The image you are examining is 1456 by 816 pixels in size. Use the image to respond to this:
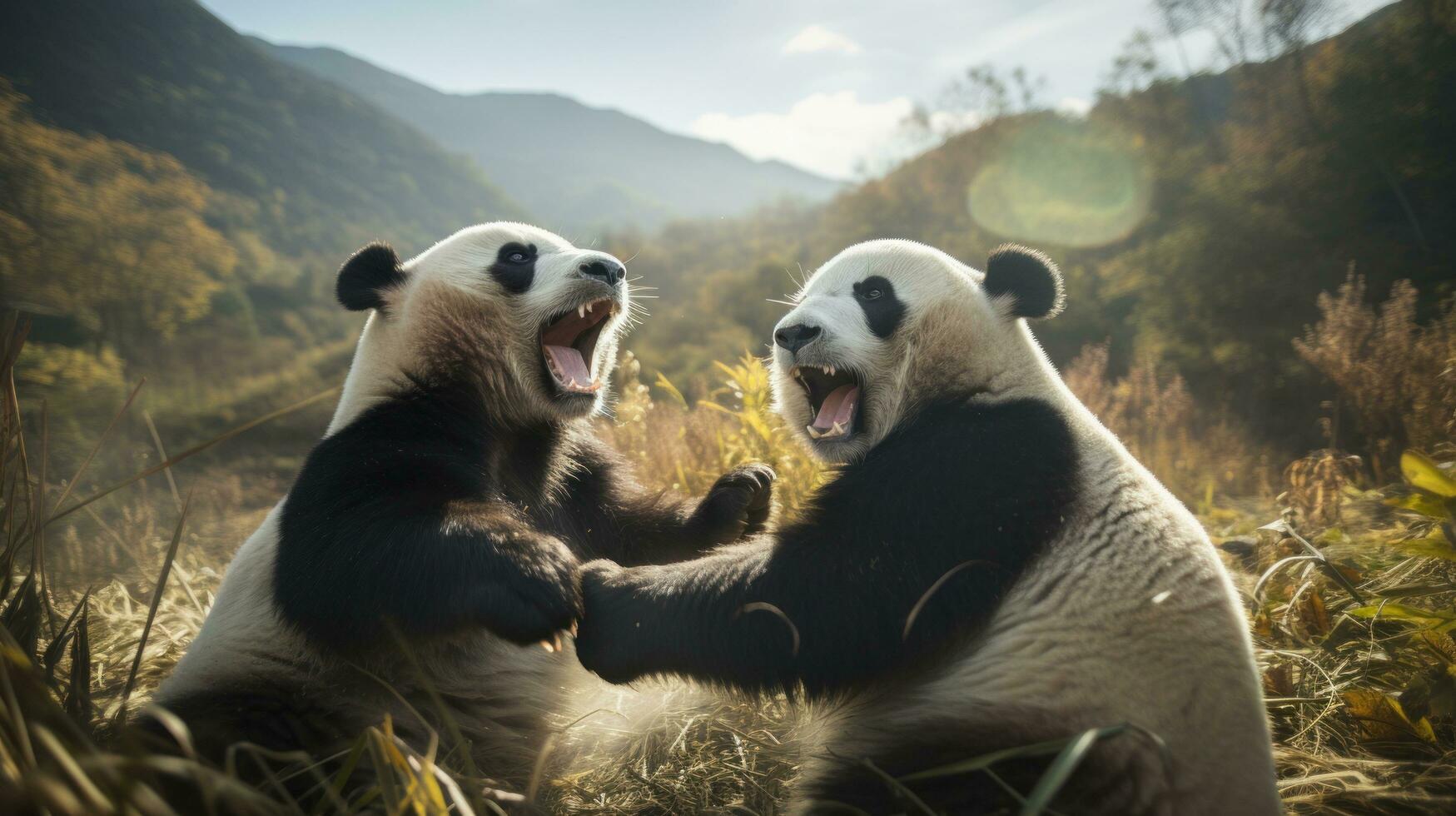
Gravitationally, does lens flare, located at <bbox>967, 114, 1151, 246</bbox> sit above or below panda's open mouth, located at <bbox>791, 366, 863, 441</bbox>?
above

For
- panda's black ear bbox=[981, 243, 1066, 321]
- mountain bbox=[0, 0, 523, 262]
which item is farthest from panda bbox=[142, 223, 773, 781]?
mountain bbox=[0, 0, 523, 262]

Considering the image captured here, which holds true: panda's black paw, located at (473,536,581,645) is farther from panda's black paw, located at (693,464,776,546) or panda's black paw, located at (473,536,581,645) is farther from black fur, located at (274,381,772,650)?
panda's black paw, located at (693,464,776,546)

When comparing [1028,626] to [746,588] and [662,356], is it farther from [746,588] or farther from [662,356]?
[662,356]

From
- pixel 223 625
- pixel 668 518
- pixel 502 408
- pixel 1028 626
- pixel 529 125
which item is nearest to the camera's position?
pixel 1028 626

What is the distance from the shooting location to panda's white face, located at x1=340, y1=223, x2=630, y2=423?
304 centimetres

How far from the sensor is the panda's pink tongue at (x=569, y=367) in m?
3.20

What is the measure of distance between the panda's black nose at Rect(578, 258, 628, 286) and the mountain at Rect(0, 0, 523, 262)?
20338mm

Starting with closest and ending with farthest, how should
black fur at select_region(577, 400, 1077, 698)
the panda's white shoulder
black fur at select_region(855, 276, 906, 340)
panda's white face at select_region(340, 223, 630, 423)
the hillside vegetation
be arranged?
black fur at select_region(577, 400, 1077, 698) → the panda's white shoulder → black fur at select_region(855, 276, 906, 340) → panda's white face at select_region(340, 223, 630, 423) → the hillside vegetation

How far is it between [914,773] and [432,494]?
1684 millimetres

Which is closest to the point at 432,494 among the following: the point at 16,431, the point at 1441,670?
the point at 16,431

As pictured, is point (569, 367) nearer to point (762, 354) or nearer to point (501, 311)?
point (501, 311)

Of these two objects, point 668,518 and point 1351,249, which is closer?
point 668,518

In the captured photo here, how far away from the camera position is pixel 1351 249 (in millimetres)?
13398

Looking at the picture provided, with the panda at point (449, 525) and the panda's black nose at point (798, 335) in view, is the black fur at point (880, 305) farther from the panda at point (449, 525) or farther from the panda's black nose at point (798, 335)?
the panda at point (449, 525)
